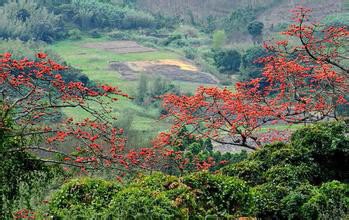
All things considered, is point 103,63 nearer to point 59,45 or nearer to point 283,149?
point 59,45

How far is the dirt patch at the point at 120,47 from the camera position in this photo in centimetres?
4778

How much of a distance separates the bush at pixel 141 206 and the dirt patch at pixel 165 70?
104 feet

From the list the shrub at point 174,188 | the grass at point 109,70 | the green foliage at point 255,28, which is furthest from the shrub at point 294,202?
the green foliage at point 255,28

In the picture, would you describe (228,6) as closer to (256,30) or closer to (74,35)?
(256,30)

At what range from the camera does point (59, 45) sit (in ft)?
159

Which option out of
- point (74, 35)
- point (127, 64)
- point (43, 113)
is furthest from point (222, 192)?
point (74, 35)

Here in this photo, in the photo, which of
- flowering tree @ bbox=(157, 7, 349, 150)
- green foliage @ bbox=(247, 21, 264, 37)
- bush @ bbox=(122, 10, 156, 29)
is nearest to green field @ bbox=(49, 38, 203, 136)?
bush @ bbox=(122, 10, 156, 29)

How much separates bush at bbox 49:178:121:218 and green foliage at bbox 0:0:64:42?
39.7 meters

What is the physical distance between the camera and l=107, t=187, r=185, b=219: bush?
24.2 feet

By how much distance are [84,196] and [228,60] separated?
113 feet

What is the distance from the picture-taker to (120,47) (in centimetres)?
4909

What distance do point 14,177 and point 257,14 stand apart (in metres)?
49.9

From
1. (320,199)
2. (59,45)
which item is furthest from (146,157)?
(59,45)

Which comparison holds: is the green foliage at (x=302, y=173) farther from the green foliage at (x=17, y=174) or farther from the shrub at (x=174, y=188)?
the green foliage at (x=17, y=174)
